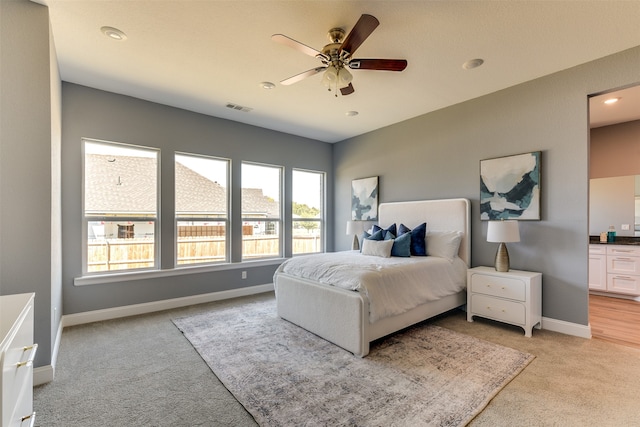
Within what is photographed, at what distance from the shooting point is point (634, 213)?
4480 mm

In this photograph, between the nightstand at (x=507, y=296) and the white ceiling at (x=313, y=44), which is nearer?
the white ceiling at (x=313, y=44)

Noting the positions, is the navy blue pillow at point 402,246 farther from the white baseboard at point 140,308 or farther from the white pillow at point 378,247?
the white baseboard at point 140,308

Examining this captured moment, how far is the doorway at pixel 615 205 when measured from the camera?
13.2 ft

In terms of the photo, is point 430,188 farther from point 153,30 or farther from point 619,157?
point 153,30

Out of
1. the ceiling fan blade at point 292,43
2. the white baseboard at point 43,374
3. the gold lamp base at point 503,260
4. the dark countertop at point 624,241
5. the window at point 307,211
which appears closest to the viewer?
the ceiling fan blade at point 292,43

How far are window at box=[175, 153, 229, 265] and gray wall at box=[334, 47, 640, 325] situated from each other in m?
3.10

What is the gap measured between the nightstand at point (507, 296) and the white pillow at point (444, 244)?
1.05 ft

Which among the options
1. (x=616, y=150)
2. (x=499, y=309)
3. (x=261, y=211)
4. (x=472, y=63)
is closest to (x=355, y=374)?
(x=499, y=309)

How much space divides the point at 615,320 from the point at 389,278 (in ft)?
9.96

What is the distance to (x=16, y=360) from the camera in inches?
48.6

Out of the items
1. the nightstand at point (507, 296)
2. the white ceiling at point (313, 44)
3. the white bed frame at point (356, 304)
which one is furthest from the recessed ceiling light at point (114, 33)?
the nightstand at point (507, 296)

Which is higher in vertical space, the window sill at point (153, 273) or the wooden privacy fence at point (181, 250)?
the wooden privacy fence at point (181, 250)

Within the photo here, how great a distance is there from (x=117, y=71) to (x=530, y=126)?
4.71 metres

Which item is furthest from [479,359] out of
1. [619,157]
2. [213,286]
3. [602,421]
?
[619,157]
